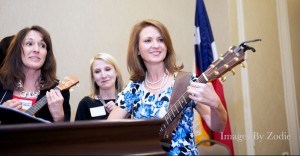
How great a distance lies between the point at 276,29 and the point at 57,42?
2.81 m

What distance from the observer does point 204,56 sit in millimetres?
2846

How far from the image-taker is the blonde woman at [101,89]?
2.26 metres

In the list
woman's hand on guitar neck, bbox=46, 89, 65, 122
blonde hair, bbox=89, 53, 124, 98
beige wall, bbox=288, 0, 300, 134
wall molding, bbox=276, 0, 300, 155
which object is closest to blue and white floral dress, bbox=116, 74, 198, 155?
woman's hand on guitar neck, bbox=46, 89, 65, 122

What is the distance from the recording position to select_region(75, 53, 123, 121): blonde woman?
7.41ft

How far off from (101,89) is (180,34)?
1570 millimetres

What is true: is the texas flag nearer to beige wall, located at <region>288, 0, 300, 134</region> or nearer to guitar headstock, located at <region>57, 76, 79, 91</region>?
guitar headstock, located at <region>57, 76, 79, 91</region>

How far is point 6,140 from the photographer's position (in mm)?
605

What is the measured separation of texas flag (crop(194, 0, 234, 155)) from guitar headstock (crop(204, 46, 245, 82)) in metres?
1.48

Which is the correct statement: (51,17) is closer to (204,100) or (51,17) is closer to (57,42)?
(57,42)

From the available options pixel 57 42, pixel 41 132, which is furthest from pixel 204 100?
pixel 57 42

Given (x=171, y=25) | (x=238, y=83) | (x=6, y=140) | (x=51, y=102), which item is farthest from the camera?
(x=171, y=25)

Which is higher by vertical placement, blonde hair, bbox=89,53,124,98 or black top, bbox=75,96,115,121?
blonde hair, bbox=89,53,124,98

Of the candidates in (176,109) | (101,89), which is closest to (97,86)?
(101,89)

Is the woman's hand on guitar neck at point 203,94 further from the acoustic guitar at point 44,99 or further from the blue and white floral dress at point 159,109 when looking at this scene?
the acoustic guitar at point 44,99
